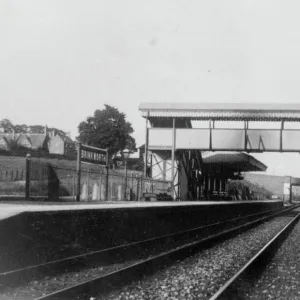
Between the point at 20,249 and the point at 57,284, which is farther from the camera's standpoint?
the point at 20,249

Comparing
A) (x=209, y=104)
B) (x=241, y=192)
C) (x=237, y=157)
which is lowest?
(x=241, y=192)

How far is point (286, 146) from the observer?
2611 cm

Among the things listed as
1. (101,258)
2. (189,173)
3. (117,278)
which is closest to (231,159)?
(189,173)

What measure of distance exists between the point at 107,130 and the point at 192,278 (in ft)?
218

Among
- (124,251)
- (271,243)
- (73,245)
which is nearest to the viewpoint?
(73,245)

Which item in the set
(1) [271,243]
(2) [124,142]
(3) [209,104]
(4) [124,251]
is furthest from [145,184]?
(2) [124,142]

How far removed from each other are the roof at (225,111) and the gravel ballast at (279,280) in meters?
16.0

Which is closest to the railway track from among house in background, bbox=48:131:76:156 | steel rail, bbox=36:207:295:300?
steel rail, bbox=36:207:295:300

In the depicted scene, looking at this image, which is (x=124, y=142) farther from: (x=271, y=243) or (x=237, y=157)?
(x=271, y=243)

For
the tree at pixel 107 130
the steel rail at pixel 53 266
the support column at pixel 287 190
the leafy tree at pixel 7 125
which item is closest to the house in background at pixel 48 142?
the leafy tree at pixel 7 125

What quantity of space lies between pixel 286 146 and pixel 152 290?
2131cm

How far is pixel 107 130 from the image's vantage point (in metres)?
73.2

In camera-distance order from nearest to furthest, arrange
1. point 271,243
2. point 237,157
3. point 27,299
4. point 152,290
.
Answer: point 27,299, point 152,290, point 271,243, point 237,157

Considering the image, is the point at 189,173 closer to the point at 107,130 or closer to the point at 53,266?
the point at 53,266
